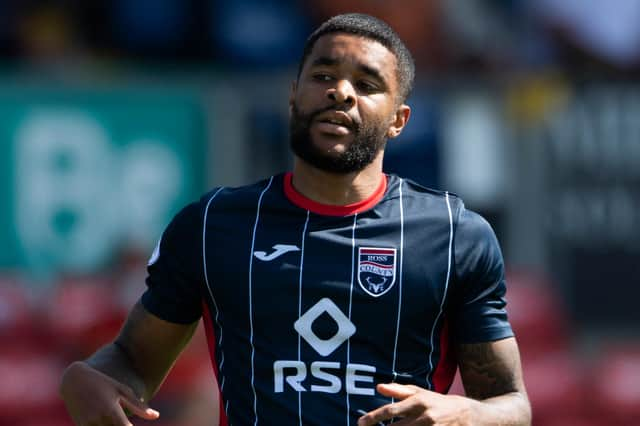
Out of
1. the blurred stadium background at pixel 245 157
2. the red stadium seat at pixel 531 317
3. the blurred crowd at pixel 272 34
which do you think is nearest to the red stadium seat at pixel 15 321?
the blurred stadium background at pixel 245 157

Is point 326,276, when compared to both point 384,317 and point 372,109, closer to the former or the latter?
point 384,317

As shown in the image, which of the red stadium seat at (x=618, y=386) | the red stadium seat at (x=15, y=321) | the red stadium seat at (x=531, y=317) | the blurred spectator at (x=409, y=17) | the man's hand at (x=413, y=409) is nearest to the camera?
the man's hand at (x=413, y=409)

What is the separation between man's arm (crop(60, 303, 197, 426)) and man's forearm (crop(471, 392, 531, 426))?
834 mm

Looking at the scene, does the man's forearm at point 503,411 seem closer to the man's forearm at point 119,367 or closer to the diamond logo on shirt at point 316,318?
the diamond logo on shirt at point 316,318

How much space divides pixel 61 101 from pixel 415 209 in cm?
546

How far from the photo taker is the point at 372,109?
372cm

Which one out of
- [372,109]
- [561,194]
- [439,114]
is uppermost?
[372,109]

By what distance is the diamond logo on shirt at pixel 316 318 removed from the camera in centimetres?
359

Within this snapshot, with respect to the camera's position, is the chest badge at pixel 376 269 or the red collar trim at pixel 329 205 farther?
the red collar trim at pixel 329 205

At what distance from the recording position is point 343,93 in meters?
3.64

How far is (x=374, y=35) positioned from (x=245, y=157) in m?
5.34

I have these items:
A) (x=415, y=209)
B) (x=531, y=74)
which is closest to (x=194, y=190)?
(x=531, y=74)

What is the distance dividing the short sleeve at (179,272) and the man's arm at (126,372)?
4cm

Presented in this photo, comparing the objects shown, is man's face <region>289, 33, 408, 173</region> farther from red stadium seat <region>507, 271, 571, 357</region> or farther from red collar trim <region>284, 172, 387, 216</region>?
red stadium seat <region>507, 271, 571, 357</region>
